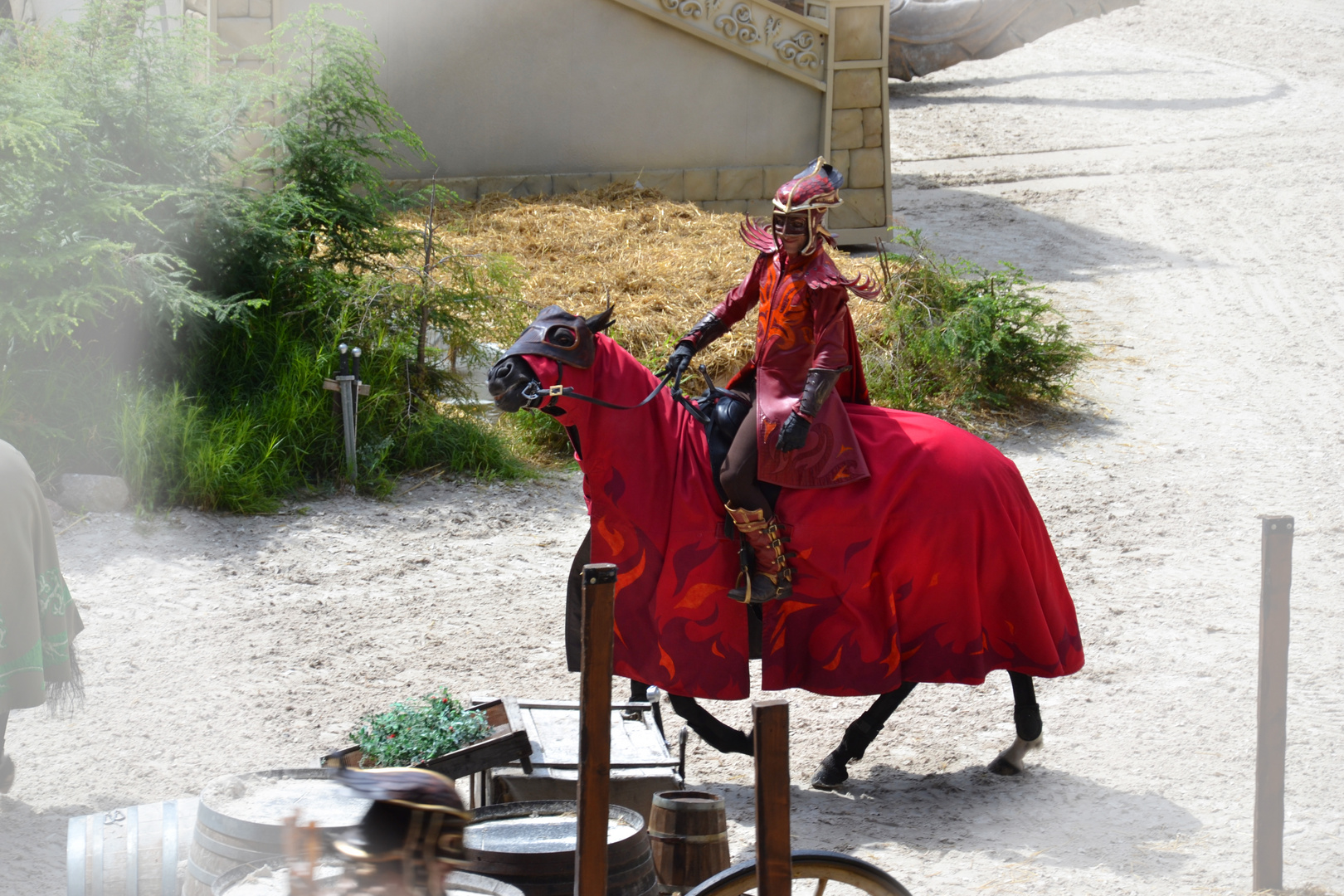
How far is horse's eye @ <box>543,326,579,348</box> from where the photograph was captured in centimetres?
387

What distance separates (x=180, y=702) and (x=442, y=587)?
157 cm

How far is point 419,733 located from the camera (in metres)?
3.50

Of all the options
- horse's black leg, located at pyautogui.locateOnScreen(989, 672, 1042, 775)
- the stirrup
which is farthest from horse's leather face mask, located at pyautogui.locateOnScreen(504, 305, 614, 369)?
horse's black leg, located at pyautogui.locateOnScreen(989, 672, 1042, 775)

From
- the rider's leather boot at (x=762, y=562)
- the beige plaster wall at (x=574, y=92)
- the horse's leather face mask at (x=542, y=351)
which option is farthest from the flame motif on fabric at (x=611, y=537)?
the beige plaster wall at (x=574, y=92)

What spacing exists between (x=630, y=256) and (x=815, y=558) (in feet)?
19.9

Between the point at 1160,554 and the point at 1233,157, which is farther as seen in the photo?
the point at 1233,157

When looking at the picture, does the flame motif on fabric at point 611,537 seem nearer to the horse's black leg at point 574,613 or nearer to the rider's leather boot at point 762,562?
the horse's black leg at point 574,613

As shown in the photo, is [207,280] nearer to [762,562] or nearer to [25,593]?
[25,593]

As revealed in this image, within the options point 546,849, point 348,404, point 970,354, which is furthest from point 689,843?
point 970,354

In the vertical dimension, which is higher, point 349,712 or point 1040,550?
point 1040,550

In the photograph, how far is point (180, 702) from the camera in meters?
4.85

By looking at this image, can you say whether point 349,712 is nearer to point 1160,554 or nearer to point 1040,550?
point 1040,550

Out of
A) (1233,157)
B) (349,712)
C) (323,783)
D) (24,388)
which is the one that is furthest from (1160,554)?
(1233,157)

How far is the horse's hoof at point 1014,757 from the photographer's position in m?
4.28
